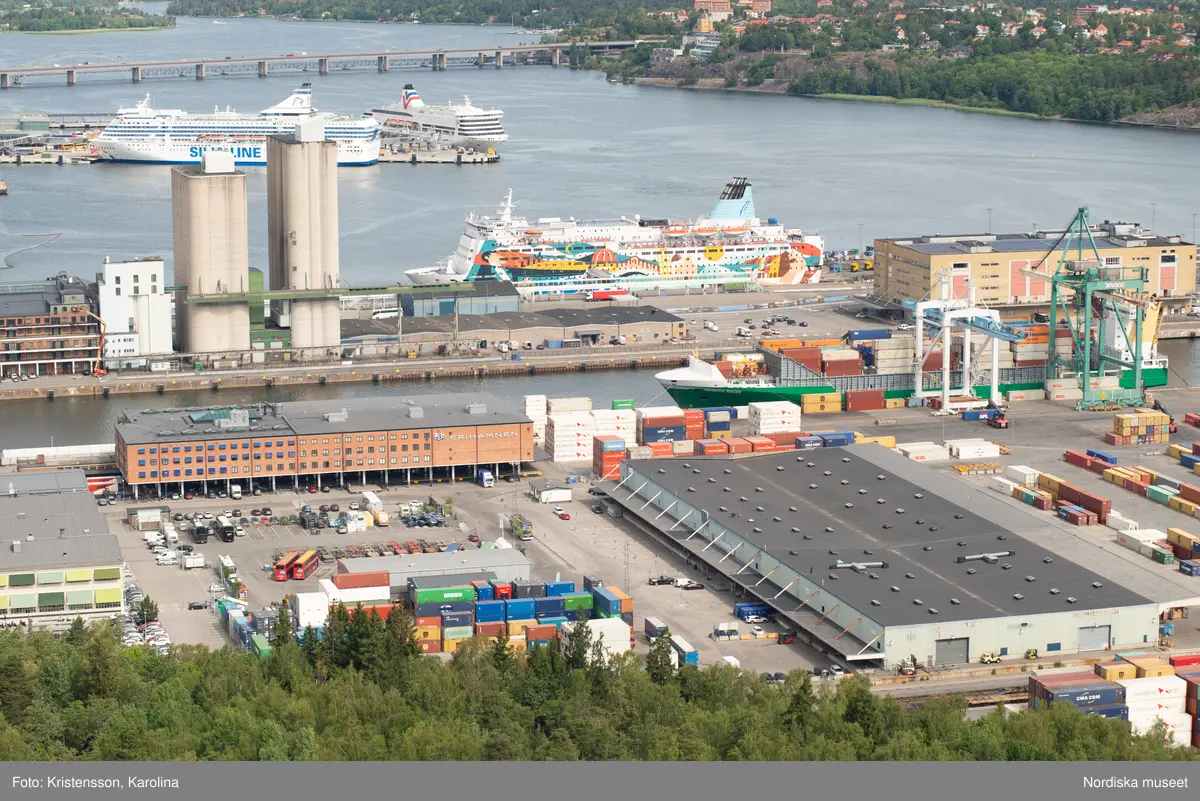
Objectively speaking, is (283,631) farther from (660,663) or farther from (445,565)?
(660,663)

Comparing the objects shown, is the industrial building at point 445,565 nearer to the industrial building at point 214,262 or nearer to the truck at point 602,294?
the industrial building at point 214,262

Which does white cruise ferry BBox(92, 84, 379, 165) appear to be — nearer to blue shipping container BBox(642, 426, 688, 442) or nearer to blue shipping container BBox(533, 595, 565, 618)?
A: blue shipping container BBox(642, 426, 688, 442)

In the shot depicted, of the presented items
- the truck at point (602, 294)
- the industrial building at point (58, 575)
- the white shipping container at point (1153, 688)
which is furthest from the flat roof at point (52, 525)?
the truck at point (602, 294)

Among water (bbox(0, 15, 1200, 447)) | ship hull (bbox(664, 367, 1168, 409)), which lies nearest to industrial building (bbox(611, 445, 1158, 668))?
ship hull (bbox(664, 367, 1168, 409))

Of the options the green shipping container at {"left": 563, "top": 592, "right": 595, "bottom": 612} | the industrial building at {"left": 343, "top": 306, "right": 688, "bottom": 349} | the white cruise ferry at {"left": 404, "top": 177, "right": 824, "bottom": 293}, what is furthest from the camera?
the white cruise ferry at {"left": 404, "top": 177, "right": 824, "bottom": 293}

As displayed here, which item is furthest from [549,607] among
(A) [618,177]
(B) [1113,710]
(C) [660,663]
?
(A) [618,177]

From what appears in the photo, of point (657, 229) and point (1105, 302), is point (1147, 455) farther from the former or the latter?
point (657, 229)
